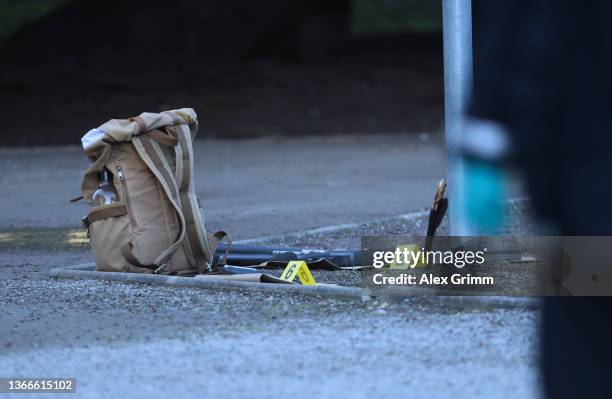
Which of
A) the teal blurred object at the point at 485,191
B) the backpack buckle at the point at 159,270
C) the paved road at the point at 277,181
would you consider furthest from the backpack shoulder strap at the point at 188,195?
the teal blurred object at the point at 485,191

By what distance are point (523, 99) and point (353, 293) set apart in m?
3.35

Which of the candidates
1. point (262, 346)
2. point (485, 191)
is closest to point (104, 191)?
point (262, 346)

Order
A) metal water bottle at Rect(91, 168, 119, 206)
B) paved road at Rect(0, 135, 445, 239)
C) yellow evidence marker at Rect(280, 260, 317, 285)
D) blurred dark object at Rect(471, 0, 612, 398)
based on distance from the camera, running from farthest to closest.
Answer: paved road at Rect(0, 135, 445, 239) → metal water bottle at Rect(91, 168, 119, 206) → yellow evidence marker at Rect(280, 260, 317, 285) → blurred dark object at Rect(471, 0, 612, 398)

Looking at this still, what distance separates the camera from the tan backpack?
6715mm

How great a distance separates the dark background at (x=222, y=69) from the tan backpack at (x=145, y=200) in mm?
12710

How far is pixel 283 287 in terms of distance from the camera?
20.0 ft

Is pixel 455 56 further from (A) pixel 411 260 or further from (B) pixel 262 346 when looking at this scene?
(B) pixel 262 346

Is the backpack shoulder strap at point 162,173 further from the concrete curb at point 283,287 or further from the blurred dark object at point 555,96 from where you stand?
the blurred dark object at point 555,96

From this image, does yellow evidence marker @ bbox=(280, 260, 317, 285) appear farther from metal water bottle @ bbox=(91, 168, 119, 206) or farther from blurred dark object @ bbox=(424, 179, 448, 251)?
metal water bottle @ bbox=(91, 168, 119, 206)

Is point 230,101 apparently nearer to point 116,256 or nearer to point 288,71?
point 288,71

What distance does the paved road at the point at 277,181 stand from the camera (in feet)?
34.1

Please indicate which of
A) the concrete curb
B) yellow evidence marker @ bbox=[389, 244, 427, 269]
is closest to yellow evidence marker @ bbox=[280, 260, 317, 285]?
the concrete curb

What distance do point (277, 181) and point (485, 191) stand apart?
10851 mm

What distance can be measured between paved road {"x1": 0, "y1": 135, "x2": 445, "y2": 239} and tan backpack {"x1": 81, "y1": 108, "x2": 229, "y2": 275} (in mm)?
2363
